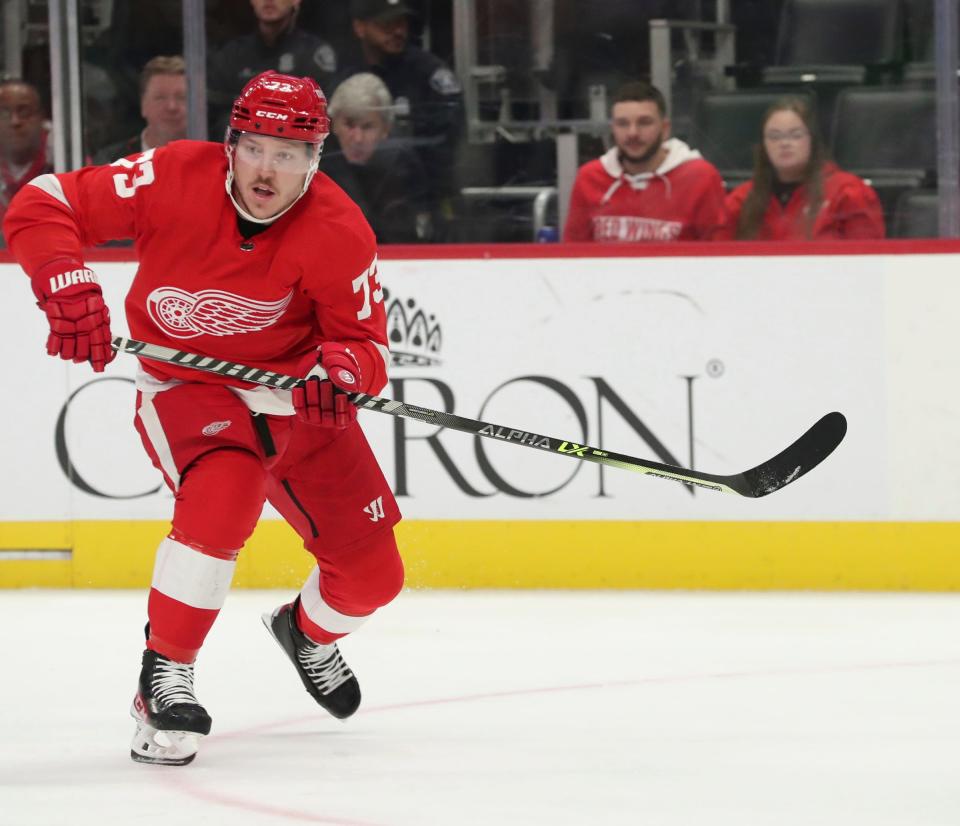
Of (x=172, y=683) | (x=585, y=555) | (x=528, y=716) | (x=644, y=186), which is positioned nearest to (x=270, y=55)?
(x=644, y=186)

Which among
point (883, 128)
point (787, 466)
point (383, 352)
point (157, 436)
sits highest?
point (883, 128)

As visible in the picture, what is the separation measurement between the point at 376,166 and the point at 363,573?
1823 millimetres

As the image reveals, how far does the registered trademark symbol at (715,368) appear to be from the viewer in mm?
4625

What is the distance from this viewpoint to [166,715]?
9.50 feet

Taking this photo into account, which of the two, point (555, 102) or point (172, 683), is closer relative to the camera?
point (172, 683)

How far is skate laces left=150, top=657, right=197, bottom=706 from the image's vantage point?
292 cm

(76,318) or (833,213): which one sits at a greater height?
(833,213)

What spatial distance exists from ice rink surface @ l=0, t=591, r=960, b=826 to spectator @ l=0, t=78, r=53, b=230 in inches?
42.3

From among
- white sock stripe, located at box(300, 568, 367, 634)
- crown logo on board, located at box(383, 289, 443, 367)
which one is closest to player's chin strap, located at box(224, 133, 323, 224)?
white sock stripe, located at box(300, 568, 367, 634)

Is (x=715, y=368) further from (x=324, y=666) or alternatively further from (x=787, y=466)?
(x=324, y=666)

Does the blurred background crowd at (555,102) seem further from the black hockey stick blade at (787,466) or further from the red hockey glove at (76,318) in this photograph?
the red hockey glove at (76,318)

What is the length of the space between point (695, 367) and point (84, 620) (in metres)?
1.57

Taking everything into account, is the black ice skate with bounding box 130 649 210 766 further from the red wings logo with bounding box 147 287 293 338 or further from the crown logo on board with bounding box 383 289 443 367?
the crown logo on board with bounding box 383 289 443 367

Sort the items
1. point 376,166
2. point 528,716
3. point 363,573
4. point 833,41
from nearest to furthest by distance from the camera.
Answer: point 363,573 < point 528,716 < point 833,41 < point 376,166
